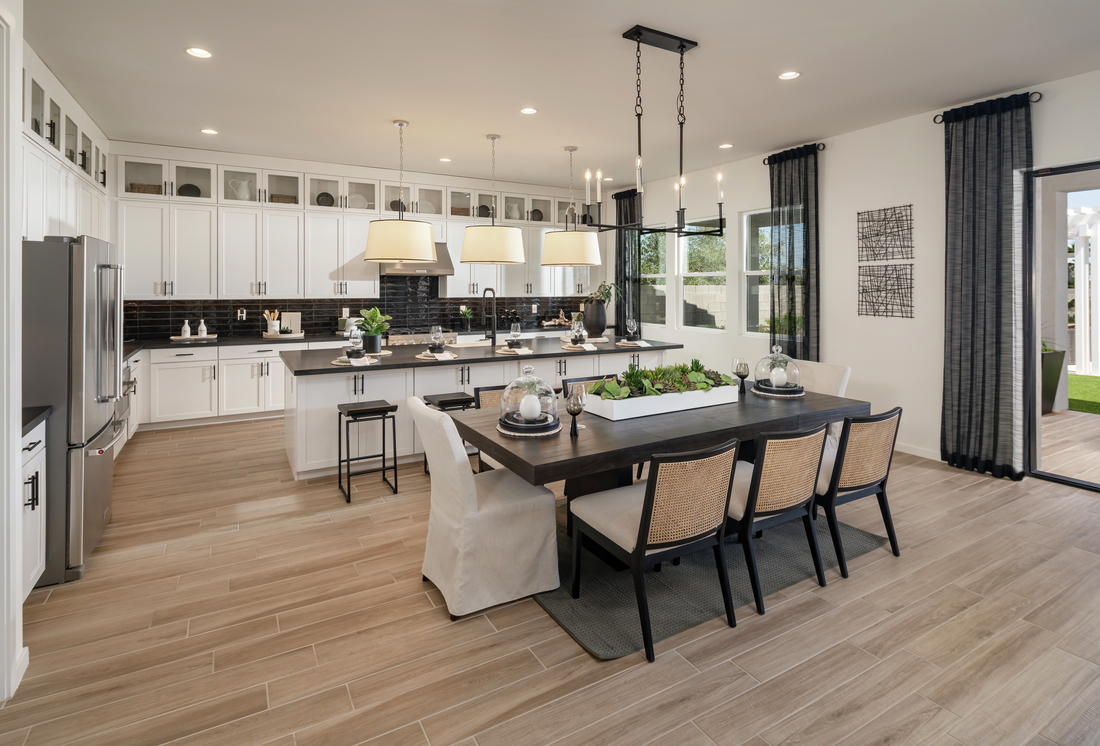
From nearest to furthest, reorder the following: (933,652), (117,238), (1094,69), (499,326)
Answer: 1. (933,652)
2. (1094,69)
3. (117,238)
4. (499,326)

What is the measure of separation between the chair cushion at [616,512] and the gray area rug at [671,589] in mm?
387

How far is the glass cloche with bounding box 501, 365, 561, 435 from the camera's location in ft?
9.05

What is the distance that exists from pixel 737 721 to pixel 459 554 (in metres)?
1.20

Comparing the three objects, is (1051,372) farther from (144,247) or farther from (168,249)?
(144,247)

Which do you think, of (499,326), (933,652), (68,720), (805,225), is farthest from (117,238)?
(933,652)

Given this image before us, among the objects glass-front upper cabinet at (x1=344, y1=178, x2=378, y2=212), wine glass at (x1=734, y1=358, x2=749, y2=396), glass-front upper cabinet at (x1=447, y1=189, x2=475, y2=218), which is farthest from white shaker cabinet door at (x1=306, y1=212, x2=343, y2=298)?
wine glass at (x1=734, y1=358, x2=749, y2=396)

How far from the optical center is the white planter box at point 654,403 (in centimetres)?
306

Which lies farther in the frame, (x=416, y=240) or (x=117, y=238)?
(x=117, y=238)

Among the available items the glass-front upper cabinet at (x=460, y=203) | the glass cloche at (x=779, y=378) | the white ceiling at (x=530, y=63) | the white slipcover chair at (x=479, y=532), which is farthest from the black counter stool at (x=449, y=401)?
the glass-front upper cabinet at (x=460, y=203)

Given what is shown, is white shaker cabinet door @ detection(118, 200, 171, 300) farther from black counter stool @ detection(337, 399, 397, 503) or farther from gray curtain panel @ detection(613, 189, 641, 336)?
gray curtain panel @ detection(613, 189, 641, 336)

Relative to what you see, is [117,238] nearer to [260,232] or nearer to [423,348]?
[260,232]

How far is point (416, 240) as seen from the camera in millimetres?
4207

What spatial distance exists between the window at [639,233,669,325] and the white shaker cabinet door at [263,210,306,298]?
426 centimetres

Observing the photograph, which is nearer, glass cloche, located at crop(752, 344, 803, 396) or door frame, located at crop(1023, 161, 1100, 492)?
glass cloche, located at crop(752, 344, 803, 396)
